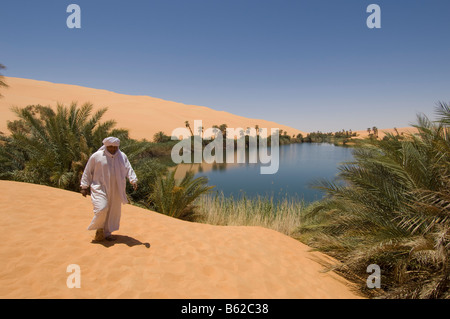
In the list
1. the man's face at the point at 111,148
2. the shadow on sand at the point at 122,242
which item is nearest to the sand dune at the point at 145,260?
the shadow on sand at the point at 122,242

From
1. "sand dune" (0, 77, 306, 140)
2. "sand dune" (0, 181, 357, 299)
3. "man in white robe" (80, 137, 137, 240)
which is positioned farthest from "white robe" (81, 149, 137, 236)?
"sand dune" (0, 77, 306, 140)

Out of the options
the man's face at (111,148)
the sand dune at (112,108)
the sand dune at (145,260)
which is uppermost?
the sand dune at (112,108)

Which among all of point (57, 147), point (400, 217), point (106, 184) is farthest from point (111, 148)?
point (57, 147)

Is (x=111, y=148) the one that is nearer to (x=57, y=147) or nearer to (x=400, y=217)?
(x=400, y=217)

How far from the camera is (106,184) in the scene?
3.62 meters

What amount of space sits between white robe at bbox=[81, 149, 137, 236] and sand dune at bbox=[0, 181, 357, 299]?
363 millimetres

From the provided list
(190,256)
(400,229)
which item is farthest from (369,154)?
(190,256)

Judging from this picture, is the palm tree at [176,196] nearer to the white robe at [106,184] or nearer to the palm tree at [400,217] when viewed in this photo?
the white robe at [106,184]

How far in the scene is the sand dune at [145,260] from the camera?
2656 mm

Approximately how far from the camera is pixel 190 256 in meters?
3.58

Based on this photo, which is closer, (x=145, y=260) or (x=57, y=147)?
(x=145, y=260)

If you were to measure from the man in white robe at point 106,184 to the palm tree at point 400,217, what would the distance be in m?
3.35

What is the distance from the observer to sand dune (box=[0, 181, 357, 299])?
8.71 ft
